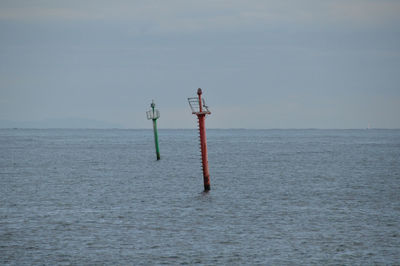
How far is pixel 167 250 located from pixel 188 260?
5.99 feet

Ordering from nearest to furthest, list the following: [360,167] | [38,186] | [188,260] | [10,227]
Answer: [188,260], [10,227], [38,186], [360,167]

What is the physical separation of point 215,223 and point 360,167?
4696 cm

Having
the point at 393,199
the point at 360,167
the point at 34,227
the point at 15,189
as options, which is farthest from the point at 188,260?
the point at 360,167

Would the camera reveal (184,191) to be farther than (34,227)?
Yes

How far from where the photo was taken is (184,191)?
149 feet

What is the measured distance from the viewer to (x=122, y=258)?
22.7 m

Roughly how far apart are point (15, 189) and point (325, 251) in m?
29.5

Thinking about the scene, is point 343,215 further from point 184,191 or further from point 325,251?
point 184,191

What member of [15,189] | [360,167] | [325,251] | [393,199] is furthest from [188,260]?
[360,167]

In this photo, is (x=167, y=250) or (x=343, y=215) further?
(x=343, y=215)

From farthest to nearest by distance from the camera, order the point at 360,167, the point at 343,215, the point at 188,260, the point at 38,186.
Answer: the point at 360,167 < the point at 38,186 < the point at 343,215 < the point at 188,260

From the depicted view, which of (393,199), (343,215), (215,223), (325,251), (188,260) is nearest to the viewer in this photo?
(188,260)

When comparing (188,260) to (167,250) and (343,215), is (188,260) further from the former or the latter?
(343,215)

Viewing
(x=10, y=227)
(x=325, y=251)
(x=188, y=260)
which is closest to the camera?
(x=188, y=260)
